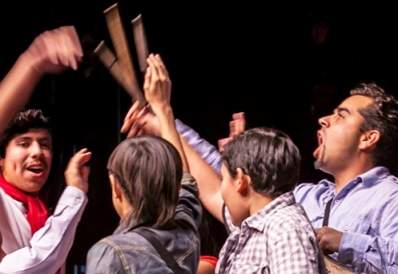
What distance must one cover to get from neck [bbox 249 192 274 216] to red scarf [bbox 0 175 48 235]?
91cm

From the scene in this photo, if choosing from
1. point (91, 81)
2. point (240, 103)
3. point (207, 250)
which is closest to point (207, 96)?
point (240, 103)

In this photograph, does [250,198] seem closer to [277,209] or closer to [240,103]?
[277,209]

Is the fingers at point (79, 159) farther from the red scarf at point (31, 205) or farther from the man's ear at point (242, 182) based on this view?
the man's ear at point (242, 182)

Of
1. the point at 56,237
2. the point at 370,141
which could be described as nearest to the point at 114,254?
the point at 56,237

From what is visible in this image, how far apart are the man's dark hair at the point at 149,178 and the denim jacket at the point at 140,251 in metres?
0.04

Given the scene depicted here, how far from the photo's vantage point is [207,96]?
436 cm

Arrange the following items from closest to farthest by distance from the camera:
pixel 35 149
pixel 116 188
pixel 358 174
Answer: pixel 116 188
pixel 358 174
pixel 35 149

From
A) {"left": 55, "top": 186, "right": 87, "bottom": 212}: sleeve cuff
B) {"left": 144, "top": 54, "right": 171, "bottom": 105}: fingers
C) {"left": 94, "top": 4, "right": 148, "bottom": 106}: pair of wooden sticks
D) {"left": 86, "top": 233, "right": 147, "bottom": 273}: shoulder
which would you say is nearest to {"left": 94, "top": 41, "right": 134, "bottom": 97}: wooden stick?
{"left": 94, "top": 4, "right": 148, "bottom": 106}: pair of wooden sticks

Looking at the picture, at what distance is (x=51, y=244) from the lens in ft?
8.49

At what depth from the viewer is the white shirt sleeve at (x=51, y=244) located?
2541mm

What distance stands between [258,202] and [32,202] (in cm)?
100

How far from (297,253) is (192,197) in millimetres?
367

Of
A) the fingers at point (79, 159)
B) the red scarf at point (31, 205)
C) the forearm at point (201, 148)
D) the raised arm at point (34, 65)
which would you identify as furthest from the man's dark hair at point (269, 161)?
the red scarf at point (31, 205)

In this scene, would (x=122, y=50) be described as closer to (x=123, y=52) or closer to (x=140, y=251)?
(x=123, y=52)
